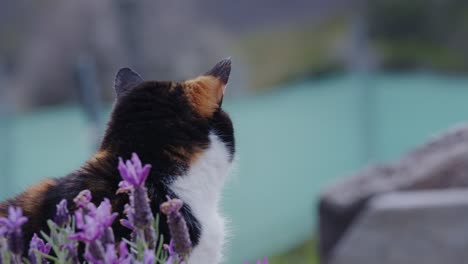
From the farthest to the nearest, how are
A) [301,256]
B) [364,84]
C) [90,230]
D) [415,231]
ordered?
[364,84]
[301,256]
[415,231]
[90,230]

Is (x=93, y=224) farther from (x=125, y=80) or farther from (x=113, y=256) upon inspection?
(x=125, y=80)

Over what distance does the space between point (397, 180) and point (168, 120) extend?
2.37 meters

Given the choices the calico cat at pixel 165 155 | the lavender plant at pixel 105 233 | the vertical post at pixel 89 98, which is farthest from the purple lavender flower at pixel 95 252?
the vertical post at pixel 89 98

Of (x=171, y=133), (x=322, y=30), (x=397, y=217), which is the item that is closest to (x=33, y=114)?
(x=397, y=217)

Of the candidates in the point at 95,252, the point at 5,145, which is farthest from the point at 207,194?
the point at 5,145

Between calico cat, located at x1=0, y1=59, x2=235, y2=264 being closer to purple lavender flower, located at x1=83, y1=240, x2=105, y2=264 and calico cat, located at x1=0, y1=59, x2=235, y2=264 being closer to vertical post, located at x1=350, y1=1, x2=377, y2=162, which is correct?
purple lavender flower, located at x1=83, y1=240, x2=105, y2=264

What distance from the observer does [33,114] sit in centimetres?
507

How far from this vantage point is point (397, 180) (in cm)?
399

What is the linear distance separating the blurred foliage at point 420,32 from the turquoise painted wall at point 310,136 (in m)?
2.05

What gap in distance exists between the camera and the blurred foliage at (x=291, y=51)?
7.89 m

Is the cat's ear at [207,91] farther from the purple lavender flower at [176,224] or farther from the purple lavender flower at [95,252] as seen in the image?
the purple lavender flower at [95,252]

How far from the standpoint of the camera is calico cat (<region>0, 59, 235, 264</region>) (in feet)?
5.64

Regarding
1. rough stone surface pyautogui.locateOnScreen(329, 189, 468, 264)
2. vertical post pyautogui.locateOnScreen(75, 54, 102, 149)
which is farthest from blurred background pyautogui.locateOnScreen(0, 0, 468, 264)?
rough stone surface pyautogui.locateOnScreen(329, 189, 468, 264)

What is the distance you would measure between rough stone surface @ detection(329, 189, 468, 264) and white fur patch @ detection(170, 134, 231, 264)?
1806 mm
